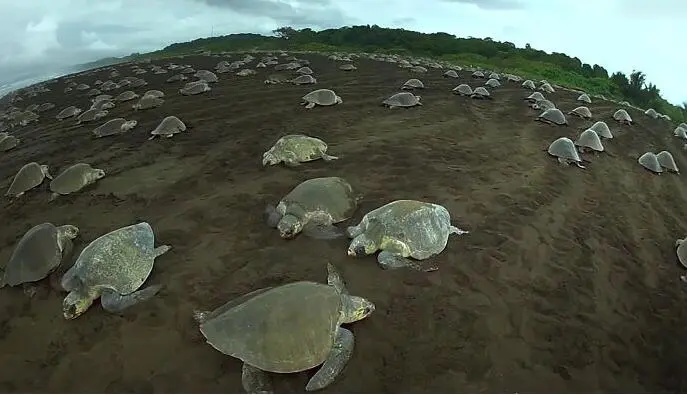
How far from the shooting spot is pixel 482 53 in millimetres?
30016

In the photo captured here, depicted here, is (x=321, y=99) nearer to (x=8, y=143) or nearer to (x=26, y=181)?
→ (x=26, y=181)

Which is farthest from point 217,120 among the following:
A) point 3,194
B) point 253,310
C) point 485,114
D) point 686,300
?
point 686,300

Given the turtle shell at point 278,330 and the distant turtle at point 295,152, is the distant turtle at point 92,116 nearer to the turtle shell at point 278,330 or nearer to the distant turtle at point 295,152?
the distant turtle at point 295,152

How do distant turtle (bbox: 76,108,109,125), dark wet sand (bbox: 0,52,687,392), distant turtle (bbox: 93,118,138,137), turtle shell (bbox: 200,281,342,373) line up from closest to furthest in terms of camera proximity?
turtle shell (bbox: 200,281,342,373) → dark wet sand (bbox: 0,52,687,392) → distant turtle (bbox: 93,118,138,137) → distant turtle (bbox: 76,108,109,125)

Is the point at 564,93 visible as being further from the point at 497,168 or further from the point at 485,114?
the point at 497,168

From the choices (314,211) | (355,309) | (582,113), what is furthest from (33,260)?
(582,113)

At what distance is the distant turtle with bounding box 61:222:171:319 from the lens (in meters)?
3.80

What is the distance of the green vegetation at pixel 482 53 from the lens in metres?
23.5

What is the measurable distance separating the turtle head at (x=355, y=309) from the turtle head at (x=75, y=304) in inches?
81.7

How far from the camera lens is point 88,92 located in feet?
53.1

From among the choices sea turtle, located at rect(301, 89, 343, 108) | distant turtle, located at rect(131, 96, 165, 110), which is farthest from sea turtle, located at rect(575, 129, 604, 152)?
distant turtle, located at rect(131, 96, 165, 110)

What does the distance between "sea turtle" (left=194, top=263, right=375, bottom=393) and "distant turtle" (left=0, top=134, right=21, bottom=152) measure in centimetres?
862

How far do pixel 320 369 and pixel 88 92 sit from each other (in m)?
16.3

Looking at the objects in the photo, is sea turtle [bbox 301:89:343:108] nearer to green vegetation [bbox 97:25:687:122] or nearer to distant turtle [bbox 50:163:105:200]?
distant turtle [bbox 50:163:105:200]
